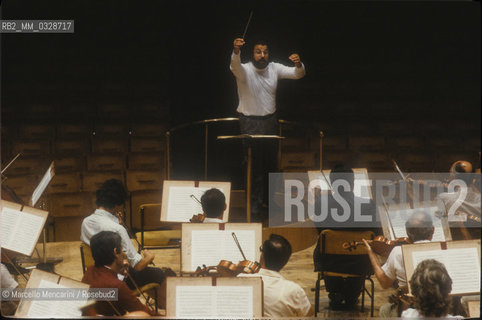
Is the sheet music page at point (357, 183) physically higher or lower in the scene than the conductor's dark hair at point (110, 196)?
higher

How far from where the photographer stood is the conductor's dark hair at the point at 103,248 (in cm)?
288

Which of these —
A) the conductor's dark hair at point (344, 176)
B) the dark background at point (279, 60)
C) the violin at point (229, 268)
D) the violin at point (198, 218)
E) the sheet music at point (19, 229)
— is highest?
the dark background at point (279, 60)

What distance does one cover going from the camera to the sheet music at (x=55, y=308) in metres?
2.59

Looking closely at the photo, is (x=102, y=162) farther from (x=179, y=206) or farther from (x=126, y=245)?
(x=126, y=245)

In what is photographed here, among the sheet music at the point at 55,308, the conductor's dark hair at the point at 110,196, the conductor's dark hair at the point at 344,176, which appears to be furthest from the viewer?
the conductor's dark hair at the point at 344,176

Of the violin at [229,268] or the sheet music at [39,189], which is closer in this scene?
the violin at [229,268]

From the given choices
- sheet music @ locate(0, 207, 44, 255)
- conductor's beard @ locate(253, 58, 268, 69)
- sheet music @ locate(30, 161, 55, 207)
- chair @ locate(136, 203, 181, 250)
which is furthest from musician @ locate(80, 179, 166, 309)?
conductor's beard @ locate(253, 58, 268, 69)

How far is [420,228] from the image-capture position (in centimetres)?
323

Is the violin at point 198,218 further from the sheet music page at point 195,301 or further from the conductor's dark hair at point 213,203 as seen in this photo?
the sheet music page at point 195,301

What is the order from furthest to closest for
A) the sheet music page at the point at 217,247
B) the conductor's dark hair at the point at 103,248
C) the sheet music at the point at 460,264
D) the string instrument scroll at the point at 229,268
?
the sheet music page at the point at 217,247
the string instrument scroll at the point at 229,268
the sheet music at the point at 460,264
the conductor's dark hair at the point at 103,248

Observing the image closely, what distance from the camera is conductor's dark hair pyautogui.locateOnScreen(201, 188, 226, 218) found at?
3738mm

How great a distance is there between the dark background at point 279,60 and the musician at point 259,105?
127 cm

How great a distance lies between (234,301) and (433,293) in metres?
0.90

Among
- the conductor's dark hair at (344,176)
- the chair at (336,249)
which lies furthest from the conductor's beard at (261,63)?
the chair at (336,249)
